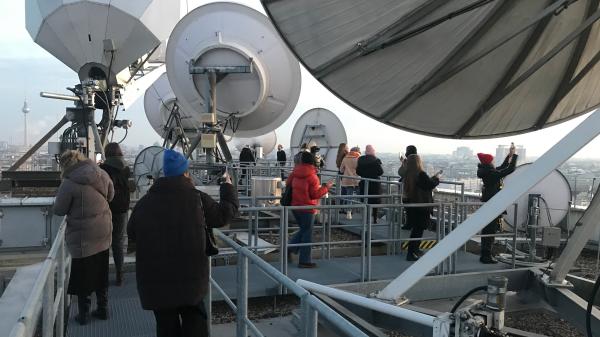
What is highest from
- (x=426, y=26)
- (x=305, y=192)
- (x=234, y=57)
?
(x=234, y=57)

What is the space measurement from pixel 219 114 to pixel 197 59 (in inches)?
79.3

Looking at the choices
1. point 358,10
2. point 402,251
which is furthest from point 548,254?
point 358,10

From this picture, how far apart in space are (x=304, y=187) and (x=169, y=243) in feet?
13.5

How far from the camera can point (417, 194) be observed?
8344 mm

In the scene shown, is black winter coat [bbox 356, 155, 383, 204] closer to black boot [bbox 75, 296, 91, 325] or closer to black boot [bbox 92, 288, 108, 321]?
black boot [bbox 92, 288, 108, 321]

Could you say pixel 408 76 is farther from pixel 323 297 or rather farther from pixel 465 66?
pixel 323 297

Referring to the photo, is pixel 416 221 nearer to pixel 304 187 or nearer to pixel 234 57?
pixel 304 187

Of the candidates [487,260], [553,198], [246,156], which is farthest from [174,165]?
[246,156]

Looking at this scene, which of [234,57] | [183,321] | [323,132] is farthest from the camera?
[323,132]

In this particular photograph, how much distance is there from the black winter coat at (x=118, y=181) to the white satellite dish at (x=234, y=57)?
322 inches

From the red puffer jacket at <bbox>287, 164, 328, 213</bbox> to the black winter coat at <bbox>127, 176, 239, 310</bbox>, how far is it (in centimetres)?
389

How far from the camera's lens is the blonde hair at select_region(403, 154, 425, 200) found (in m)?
8.26

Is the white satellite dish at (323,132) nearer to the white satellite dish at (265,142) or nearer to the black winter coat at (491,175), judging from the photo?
the black winter coat at (491,175)

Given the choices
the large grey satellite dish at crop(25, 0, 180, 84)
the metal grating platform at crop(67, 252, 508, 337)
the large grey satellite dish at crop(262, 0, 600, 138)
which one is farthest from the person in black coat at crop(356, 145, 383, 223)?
the large grey satellite dish at crop(25, 0, 180, 84)
